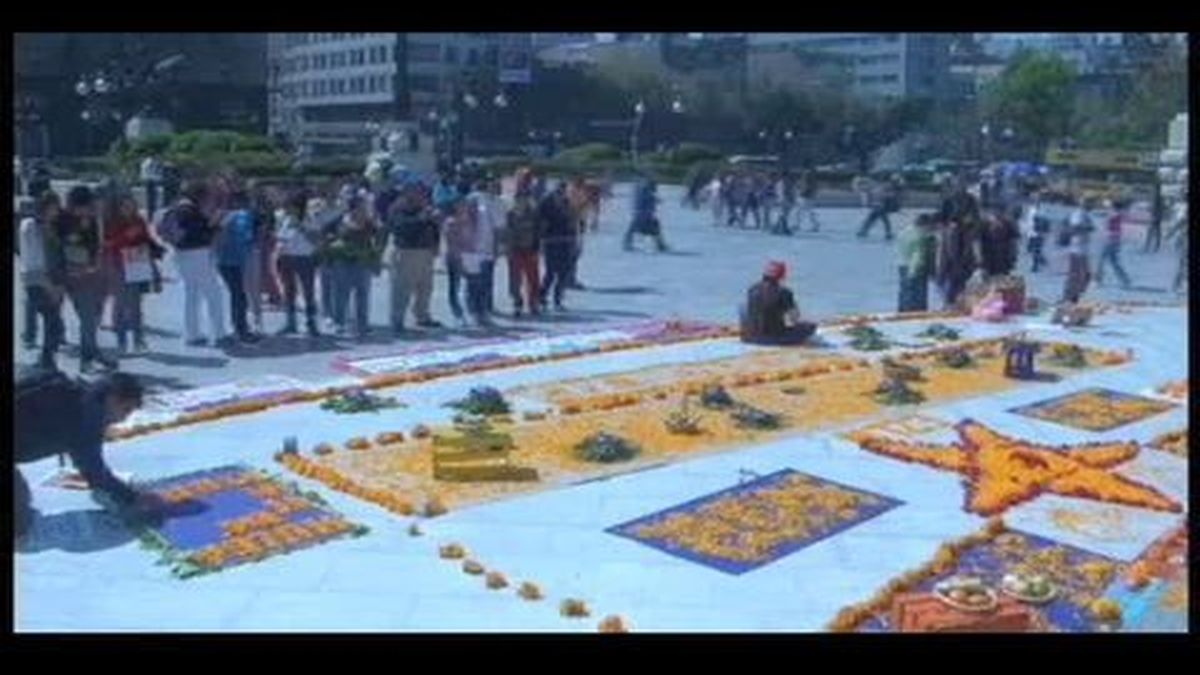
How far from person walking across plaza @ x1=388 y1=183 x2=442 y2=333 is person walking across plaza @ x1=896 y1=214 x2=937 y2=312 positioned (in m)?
4.84

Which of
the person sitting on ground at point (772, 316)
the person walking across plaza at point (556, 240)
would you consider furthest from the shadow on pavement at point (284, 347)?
the person sitting on ground at point (772, 316)

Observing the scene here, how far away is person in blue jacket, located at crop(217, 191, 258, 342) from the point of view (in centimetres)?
1191

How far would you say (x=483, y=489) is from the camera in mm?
7938

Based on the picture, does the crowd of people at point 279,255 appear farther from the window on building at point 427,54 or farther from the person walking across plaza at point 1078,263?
the window on building at point 427,54

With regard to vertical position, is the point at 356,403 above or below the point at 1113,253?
below

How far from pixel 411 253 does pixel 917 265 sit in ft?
17.4

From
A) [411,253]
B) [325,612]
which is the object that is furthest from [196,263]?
[325,612]

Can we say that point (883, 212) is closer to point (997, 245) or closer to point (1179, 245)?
point (1179, 245)

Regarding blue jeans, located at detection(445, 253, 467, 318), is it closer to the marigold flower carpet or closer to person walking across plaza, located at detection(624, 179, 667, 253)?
the marigold flower carpet

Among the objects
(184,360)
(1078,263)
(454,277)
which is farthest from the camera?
(1078,263)

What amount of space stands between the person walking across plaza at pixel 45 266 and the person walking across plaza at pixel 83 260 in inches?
2.3

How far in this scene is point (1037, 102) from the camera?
5659cm

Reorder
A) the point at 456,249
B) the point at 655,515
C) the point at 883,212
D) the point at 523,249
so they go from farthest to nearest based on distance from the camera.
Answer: the point at 883,212 → the point at 523,249 → the point at 456,249 → the point at 655,515
